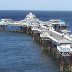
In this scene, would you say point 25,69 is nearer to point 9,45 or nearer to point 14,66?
point 14,66

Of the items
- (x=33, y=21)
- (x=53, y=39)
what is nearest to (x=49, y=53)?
(x=53, y=39)

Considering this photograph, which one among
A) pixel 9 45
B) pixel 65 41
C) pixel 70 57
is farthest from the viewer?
pixel 9 45

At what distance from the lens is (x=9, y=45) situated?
97812 mm

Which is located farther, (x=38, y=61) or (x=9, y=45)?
(x=9, y=45)

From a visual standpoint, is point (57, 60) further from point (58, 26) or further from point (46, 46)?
point (58, 26)

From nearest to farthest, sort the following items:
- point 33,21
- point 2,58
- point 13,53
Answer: point 2,58 → point 13,53 → point 33,21

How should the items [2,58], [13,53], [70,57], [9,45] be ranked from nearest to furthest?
[70,57] < [2,58] < [13,53] < [9,45]

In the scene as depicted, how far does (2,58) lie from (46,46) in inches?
535

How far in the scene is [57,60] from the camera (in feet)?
246

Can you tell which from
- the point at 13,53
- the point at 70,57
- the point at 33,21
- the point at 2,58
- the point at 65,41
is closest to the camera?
the point at 70,57

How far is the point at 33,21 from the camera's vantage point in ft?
438

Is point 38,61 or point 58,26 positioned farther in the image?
point 58,26

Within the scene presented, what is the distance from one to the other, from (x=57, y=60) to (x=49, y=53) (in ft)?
27.9

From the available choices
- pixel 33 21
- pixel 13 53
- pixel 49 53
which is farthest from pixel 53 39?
pixel 33 21
